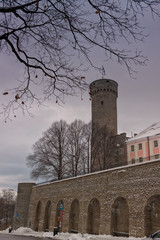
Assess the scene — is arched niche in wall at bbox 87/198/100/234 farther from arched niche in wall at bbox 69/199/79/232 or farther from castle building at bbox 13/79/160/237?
arched niche in wall at bbox 69/199/79/232

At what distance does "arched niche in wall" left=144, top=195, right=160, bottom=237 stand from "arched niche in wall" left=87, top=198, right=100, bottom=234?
7.71m

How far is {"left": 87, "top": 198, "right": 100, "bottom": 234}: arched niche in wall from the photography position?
26.2 m

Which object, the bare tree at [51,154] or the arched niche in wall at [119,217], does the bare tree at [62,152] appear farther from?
the arched niche in wall at [119,217]

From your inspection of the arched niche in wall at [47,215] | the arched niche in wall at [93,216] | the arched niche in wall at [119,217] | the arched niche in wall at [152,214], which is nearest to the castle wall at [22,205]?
the arched niche in wall at [47,215]

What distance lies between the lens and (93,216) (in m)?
27.0

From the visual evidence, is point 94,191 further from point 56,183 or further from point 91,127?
point 91,127

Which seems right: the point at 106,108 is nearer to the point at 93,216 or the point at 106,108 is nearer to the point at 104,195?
the point at 93,216

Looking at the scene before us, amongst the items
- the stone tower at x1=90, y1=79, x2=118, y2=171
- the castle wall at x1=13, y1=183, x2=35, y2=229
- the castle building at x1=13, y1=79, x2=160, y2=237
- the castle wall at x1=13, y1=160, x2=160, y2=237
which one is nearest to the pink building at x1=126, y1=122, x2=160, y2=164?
the castle building at x1=13, y1=79, x2=160, y2=237

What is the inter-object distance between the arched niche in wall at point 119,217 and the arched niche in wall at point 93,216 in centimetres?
317

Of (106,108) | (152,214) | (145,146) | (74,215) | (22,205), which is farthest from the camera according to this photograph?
(106,108)

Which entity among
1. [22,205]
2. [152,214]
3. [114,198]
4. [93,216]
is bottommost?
[93,216]

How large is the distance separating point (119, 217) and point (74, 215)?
26.4ft

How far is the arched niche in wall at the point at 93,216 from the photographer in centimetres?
2620

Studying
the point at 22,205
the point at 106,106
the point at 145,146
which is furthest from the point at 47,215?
the point at 106,106
